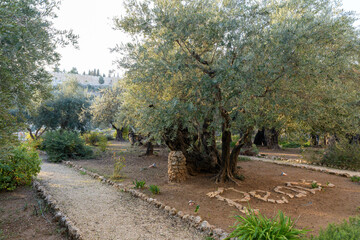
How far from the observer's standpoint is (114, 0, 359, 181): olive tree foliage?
205 inches

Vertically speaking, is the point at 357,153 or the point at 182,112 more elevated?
the point at 182,112

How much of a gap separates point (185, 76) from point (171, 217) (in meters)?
3.38

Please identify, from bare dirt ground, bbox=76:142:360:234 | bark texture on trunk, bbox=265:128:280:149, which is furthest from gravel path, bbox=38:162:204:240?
bark texture on trunk, bbox=265:128:280:149

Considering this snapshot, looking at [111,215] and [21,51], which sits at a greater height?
[21,51]

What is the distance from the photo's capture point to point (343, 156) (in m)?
11.3

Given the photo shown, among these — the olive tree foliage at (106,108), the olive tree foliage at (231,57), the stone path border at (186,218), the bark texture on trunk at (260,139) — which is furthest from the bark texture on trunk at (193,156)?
the bark texture on trunk at (260,139)

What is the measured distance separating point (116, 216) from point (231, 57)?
455 cm

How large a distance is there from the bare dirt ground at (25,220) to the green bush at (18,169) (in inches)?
19.5

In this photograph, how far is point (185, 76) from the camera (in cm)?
604

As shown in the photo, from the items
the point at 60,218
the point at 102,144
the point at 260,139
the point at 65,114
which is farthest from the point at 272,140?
the point at 60,218

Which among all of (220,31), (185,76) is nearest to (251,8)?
(220,31)

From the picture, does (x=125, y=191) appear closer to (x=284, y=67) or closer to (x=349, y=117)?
(x=284, y=67)

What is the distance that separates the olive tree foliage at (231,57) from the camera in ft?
17.1

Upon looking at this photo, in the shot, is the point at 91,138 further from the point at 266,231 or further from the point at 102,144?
the point at 266,231
